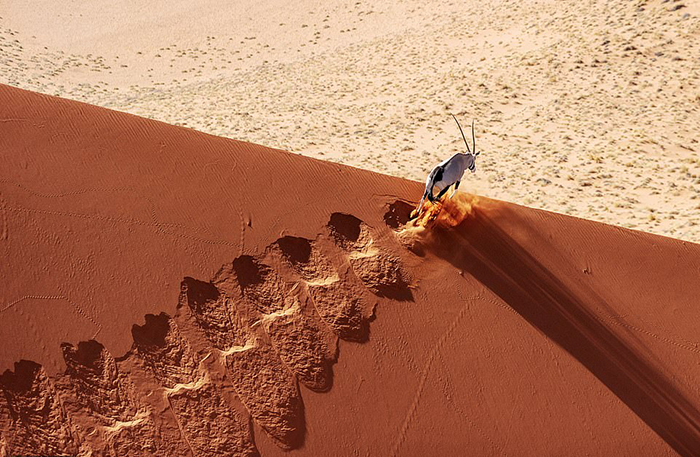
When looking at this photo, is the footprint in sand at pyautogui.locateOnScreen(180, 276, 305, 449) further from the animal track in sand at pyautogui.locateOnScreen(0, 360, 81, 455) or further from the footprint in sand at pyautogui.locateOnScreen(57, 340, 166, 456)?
the animal track in sand at pyautogui.locateOnScreen(0, 360, 81, 455)

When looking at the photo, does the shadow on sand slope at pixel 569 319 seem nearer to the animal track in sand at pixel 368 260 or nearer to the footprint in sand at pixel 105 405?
the animal track in sand at pixel 368 260

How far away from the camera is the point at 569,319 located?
20.1 feet

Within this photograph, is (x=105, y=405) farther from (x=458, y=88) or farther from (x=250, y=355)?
(x=458, y=88)

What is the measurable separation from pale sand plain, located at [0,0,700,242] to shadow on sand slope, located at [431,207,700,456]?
263 centimetres

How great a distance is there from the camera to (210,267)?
5684 mm

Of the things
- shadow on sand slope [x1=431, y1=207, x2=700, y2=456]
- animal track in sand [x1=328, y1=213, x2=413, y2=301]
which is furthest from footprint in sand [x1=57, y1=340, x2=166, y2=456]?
shadow on sand slope [x1=431, y1=207, x2=700, y2=456]

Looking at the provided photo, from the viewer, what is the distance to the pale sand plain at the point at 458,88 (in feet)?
32.5

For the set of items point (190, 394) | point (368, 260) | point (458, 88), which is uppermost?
point (458, 88)

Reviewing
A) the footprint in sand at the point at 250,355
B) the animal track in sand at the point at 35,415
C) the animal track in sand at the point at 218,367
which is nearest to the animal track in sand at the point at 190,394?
the animal track in sand at the point at 218,367

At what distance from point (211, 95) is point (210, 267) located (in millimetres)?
9023

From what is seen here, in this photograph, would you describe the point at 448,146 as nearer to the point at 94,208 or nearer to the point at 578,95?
the point at 578,95

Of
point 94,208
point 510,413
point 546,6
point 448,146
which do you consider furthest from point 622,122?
point 94,208

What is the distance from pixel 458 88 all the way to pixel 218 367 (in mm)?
8821

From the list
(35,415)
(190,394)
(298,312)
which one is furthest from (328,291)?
(35,415)
